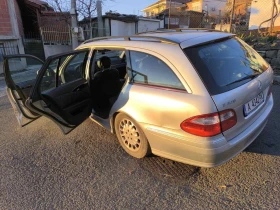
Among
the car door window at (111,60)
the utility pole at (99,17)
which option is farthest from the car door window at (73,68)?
the utility pole at (99,17)

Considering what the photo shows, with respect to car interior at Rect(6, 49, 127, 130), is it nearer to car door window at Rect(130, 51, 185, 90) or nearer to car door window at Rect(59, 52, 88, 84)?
car door window at Rect(59, 52, 88, 84)

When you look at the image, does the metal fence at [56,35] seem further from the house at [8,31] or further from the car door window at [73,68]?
the car door window at [73,68]

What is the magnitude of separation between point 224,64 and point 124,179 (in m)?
1.75

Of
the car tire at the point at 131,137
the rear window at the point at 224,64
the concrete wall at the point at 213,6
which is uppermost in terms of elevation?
the concrete wall at the point at 213,6

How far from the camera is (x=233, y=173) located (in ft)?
8.32

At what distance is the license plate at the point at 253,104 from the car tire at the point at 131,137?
1178 mm

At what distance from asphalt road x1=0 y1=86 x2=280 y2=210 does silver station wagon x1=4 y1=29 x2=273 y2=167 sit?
309 mm

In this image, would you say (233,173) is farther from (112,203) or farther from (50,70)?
(50,70)

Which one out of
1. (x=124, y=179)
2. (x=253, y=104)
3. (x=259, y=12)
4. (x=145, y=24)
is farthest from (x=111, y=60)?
(x=145, y=24)

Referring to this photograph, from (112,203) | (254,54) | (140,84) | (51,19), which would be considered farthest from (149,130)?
(51,19)

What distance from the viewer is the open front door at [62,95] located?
9.39 ft

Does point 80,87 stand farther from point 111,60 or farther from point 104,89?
point 111,60

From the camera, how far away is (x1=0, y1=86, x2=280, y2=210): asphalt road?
2230mm

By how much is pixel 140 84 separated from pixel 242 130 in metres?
1.24
